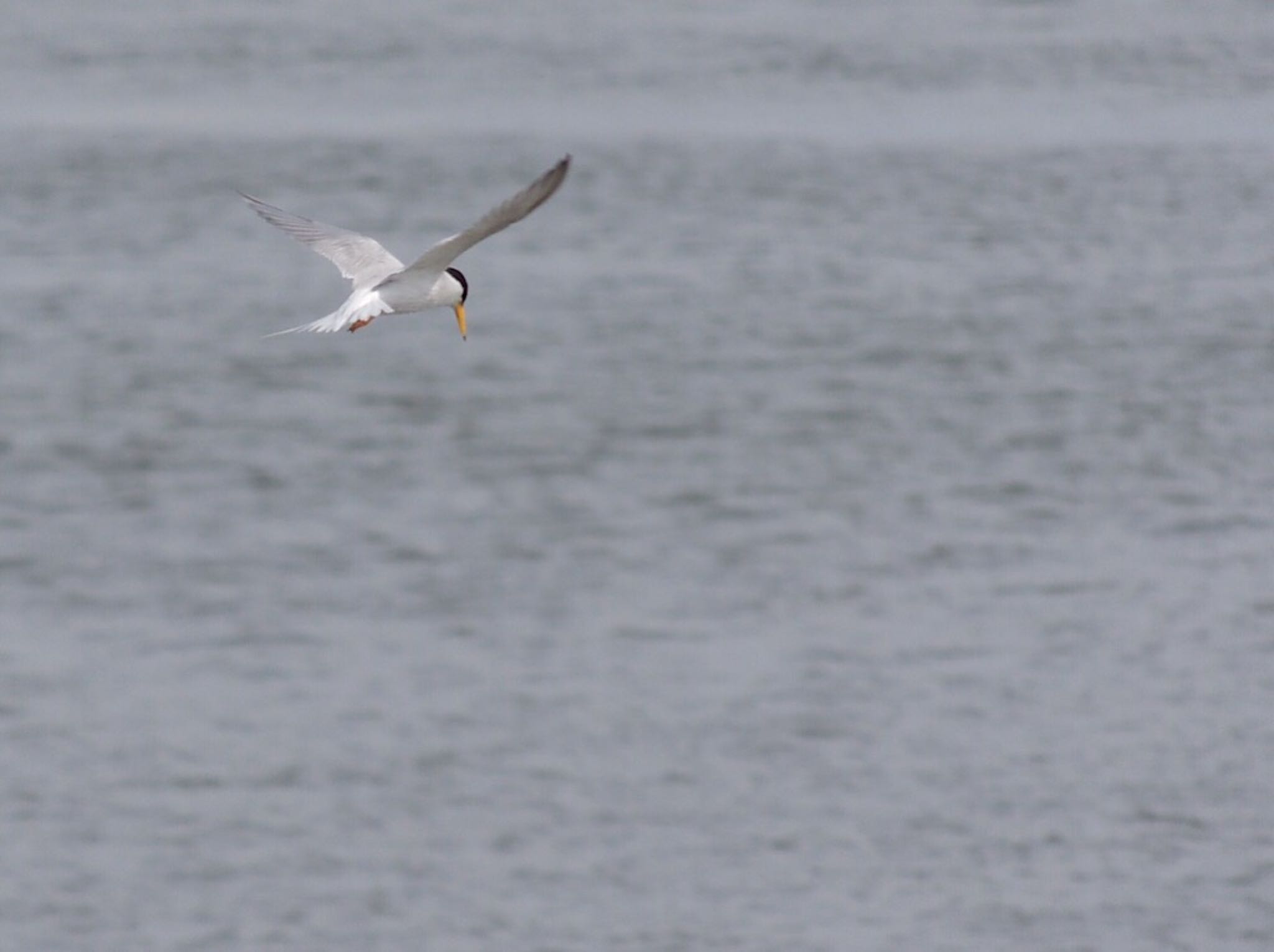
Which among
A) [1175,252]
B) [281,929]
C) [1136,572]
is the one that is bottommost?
[281,929]

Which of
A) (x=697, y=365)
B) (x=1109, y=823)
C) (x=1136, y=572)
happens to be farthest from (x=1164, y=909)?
(x=697, y=365)

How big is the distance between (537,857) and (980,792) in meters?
4.69

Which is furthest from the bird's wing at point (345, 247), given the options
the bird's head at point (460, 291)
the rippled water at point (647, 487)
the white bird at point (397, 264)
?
the rippled water at point (647, 487)

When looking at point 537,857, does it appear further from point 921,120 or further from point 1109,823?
point 921,120

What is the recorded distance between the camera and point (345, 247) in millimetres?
8922

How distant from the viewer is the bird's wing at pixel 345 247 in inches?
329

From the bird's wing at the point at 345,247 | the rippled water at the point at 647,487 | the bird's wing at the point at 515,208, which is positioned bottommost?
the rippled water at the point at 647,487

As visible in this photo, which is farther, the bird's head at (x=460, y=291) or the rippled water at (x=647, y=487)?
the rippled water at (x=647, y=487)

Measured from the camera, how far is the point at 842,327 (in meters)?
37.6

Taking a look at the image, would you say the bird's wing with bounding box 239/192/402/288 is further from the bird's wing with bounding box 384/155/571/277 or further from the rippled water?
the rippled water

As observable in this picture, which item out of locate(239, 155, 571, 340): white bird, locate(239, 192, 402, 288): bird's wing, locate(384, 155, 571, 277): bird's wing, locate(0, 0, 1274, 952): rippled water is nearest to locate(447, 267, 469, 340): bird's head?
locate(239, 155, 571, 340): white bird

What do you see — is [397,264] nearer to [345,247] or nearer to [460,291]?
[345,247]

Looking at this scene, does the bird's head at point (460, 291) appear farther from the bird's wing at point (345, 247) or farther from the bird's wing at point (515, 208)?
the bird's wing at point (345, 247)

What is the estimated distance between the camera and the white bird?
667 centimetres
